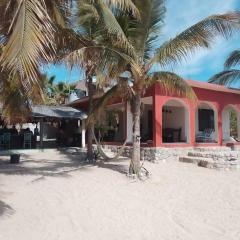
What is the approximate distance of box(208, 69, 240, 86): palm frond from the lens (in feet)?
70.1

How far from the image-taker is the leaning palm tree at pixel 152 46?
1116 centimetres

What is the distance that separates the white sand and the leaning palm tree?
5.59ft

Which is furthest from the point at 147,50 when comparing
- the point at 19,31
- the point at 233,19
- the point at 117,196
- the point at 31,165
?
the point at 19,31

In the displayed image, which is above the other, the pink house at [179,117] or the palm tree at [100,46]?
the palm tree at [100,46]

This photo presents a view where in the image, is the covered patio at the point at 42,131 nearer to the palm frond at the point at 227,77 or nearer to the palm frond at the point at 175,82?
the palm frond at the point at 227,77

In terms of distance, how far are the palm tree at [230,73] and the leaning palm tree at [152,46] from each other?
10037 mm

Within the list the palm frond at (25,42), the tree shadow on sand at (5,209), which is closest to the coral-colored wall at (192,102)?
the tree shadow on sand at (5,209)

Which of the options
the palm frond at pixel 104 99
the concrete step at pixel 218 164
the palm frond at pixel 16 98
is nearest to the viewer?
the palm frond at pixel 16 98

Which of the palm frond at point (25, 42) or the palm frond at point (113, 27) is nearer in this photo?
the palm frond at point (25, 42)

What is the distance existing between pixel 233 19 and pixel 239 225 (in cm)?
579

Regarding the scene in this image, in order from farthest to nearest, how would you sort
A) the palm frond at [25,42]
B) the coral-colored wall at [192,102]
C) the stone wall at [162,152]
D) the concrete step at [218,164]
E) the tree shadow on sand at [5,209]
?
the coral-colored wall at [192,102]
the stone wall at [162,152]
the concrete step at [218,164]
the tree shadow on sand at [5,209]
the palm frond at [25,42]

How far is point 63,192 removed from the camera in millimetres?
10117

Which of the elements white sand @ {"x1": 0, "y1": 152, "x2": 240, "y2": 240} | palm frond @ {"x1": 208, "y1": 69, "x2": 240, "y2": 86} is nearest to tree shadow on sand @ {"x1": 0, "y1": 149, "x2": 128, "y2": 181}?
white sand @ {"x1": 0, "y1": 152, "x2": 240, "y2": 240}

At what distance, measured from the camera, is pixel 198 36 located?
11.2 meters
